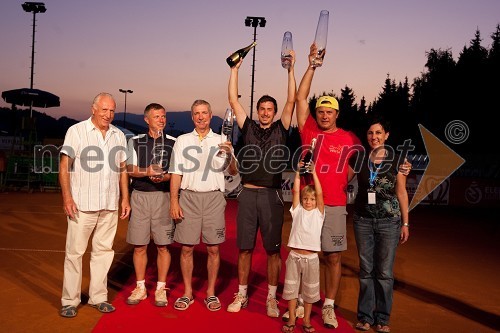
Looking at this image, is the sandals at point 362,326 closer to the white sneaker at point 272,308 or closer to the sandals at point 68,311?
the white sneaker at point 272,308

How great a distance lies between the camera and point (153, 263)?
714 cm

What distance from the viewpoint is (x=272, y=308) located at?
4.98 m

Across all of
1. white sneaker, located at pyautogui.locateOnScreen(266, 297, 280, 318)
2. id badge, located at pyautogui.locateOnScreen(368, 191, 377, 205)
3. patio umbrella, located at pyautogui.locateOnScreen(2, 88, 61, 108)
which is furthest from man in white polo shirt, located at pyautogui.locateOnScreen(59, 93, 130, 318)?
patio umbrella, located at pyautogui.locateOnScreen(2, 88, 61, 108)

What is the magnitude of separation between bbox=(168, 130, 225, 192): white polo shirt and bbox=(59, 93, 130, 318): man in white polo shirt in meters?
0.69

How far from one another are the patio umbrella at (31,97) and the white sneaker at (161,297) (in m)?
18.4

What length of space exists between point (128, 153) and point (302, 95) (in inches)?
79.7

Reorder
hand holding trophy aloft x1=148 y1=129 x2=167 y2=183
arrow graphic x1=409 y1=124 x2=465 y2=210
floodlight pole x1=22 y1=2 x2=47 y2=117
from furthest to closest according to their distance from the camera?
floodlight pole x1=22 y1=2 x2=47 y2=117 < arrow graphic x1=409 y1=124 x2=465 y2=210 < hand holding trophy aloft x1=148 y1=129 x2=167 y2=183

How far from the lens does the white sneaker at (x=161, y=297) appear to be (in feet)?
16.7

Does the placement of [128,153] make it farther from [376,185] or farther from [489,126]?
[489,126]

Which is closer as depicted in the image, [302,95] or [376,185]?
[376,185]

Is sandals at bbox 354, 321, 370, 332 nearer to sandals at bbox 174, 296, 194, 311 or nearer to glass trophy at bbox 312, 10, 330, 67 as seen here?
sandals at bbox 174, 296, 194, 311

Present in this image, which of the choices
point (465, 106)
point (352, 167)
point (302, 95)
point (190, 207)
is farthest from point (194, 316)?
point (465, 106)

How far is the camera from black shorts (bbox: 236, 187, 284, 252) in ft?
16.6

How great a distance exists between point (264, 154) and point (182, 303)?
183 cm
